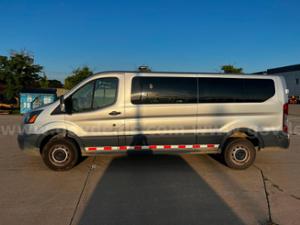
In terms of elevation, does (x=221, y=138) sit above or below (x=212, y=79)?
below

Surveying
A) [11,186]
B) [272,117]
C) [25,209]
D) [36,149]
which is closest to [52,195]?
[25,209]

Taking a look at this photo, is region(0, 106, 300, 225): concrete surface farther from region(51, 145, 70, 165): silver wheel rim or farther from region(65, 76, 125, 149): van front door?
region(65, 76, 125, 149): van front door

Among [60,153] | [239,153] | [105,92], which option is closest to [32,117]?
[60,153]

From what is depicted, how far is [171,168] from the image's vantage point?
6324 mm

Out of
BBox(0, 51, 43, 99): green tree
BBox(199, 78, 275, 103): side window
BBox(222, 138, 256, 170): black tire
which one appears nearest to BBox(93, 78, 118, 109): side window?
BBox(199, 78, 275, 103): side window

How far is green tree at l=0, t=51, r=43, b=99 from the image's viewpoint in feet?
85.9

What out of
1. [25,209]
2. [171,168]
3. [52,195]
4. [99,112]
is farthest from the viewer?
[171,168]

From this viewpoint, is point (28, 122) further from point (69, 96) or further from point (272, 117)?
point (272, 117)

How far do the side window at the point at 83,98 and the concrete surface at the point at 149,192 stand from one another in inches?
54.1

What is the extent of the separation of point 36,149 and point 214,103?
12.9 ft

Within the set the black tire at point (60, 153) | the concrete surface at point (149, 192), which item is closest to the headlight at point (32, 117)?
the black tire at point (60, 153)

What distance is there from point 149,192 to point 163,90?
2.21 m

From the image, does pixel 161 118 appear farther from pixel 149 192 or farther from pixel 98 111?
pixel 149 192

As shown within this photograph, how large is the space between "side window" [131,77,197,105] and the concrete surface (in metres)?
1.53
